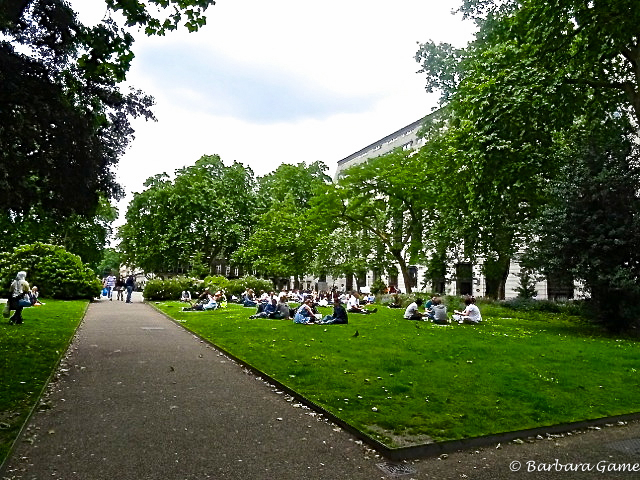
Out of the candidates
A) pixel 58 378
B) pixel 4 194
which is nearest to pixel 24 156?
pixel 4 194

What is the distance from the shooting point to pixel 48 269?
32438 millimetres

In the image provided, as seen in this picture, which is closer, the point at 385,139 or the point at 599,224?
the point at 599,224

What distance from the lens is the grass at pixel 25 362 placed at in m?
6.29

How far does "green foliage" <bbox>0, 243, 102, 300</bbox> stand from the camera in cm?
3206

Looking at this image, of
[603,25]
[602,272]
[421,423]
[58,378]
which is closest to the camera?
[421,423]

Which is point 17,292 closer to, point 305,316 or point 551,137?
point 305,316

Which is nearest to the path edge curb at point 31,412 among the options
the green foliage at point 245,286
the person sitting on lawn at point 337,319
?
the person sitting on lawn at point 337,319

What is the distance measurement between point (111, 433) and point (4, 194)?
8.67 metres

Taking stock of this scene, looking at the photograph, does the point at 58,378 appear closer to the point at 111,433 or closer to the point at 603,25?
the point at 111,433

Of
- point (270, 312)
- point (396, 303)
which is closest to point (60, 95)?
point (270, 312)

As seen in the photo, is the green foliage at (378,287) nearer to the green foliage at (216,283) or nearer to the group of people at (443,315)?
the green foliage at (216,283)

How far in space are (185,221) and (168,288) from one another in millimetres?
12855

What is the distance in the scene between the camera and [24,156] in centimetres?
1230

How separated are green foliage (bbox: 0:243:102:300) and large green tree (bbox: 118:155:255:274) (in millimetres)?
14682
